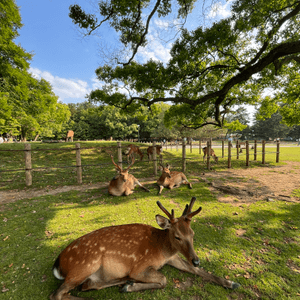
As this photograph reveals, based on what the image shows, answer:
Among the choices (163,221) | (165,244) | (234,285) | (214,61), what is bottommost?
(234,285)

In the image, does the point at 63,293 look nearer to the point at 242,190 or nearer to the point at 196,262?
the point at 196,262

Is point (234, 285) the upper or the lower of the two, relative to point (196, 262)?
lower

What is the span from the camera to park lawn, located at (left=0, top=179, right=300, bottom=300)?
2.13 m

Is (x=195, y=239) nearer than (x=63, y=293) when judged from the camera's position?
No

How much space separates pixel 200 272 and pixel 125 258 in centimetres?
122

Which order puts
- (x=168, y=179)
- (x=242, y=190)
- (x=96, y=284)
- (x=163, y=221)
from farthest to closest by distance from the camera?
(x=168, y=179) → (x=242, y=190) → (x=163, y=221) → (x=96, y=284)

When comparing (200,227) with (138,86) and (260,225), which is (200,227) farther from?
(138,86)

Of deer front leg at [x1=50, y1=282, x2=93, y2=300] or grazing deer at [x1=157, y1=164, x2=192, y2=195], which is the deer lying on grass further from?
grazing deer at [x1=157, y1=164, x2=192, y2=195]

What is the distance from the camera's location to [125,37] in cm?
972

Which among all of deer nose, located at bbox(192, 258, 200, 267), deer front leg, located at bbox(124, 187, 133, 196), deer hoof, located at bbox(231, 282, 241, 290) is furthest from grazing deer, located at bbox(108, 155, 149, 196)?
deer hoof, located at bbox(231, 282, 241, 290)

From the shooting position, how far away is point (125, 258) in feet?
7.06

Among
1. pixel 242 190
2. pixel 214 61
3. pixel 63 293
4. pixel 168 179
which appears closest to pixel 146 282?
pixel 63 293

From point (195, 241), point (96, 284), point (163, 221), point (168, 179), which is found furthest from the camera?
point (168, 179)

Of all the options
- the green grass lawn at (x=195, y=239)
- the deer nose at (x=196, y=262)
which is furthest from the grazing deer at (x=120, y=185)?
the deer nose at (x=196, y=262)
